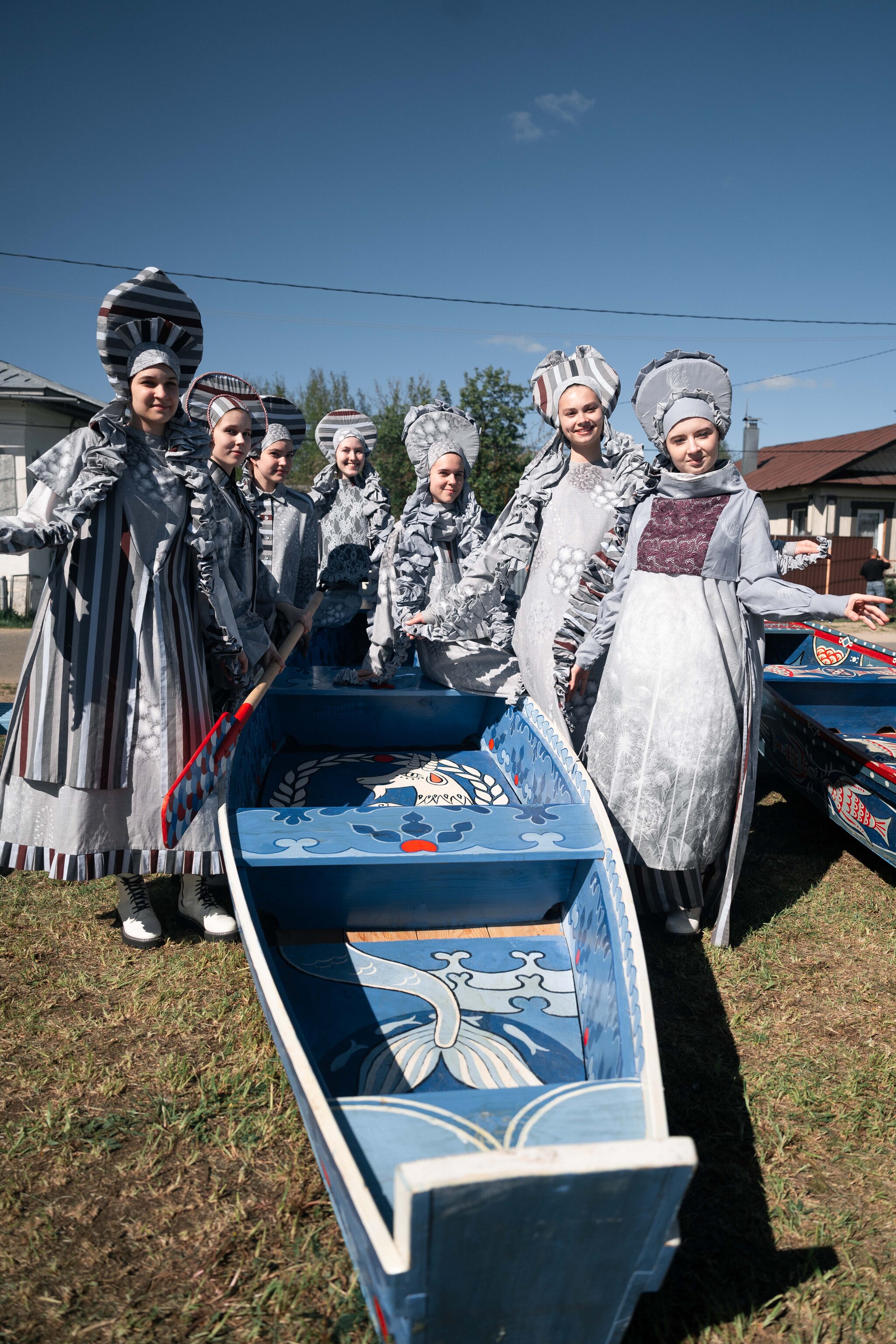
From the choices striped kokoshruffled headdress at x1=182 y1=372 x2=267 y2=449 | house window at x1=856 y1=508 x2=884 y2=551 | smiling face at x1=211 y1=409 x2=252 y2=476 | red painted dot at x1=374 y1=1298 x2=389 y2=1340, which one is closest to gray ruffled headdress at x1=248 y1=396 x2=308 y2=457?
striped kokoshruffled headdress at x1=182 y1=372 x2=267 y2=449

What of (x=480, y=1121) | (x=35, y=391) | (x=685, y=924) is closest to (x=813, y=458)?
(x=35, y=391)

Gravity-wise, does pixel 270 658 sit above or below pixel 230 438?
below

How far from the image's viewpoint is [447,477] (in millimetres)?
4359

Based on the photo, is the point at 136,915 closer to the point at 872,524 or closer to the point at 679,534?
the point at 679,534

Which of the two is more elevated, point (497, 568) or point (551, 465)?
point (551, 465)

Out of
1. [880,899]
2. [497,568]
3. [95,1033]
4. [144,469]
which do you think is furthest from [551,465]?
[95,1033]

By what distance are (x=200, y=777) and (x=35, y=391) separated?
408 inches

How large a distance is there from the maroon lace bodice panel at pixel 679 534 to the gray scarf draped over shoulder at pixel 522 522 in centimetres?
39

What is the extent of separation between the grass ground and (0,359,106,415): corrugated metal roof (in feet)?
31.6

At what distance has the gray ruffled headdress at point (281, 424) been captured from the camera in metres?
4.59

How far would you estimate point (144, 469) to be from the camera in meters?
2.75

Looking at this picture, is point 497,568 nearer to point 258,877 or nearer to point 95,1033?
point 258,877

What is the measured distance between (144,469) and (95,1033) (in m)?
1.70

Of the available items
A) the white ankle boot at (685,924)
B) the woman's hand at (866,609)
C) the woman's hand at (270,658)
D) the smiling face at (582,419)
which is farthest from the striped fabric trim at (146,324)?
the white ankle boot at (685,924)
